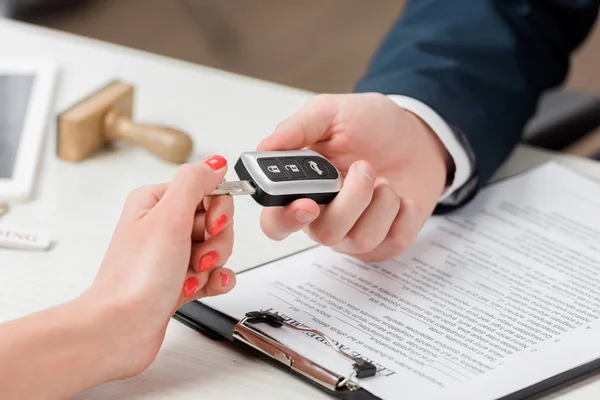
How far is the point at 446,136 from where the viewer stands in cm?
87

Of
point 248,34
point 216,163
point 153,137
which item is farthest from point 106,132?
point 248,34

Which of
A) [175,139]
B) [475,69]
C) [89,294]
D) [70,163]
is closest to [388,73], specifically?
[475,69]

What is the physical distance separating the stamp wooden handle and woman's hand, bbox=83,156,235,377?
0.92ft

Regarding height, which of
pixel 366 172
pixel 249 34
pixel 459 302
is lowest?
pixel 249 34

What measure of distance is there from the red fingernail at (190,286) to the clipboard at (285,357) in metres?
0.04

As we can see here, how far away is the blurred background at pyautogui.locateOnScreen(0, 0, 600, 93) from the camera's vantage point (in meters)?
2.66

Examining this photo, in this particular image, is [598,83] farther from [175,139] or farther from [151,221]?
[151,221]

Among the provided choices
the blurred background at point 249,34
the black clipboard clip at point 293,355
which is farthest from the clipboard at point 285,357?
the blurred background at point 249,34

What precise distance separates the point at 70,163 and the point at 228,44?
2.00 m

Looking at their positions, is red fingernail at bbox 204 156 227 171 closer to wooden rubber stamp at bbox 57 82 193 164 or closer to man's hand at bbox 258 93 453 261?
man's hand at bbox 258 93 453 261

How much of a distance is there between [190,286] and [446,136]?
14.1 inches

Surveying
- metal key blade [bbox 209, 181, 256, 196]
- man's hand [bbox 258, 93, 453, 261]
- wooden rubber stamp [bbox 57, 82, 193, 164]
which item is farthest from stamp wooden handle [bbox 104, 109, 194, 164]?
metal key blade [bbox 209, 181, 256, 196]

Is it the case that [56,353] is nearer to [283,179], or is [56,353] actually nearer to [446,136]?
[283,179]

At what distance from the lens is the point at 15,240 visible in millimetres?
748
